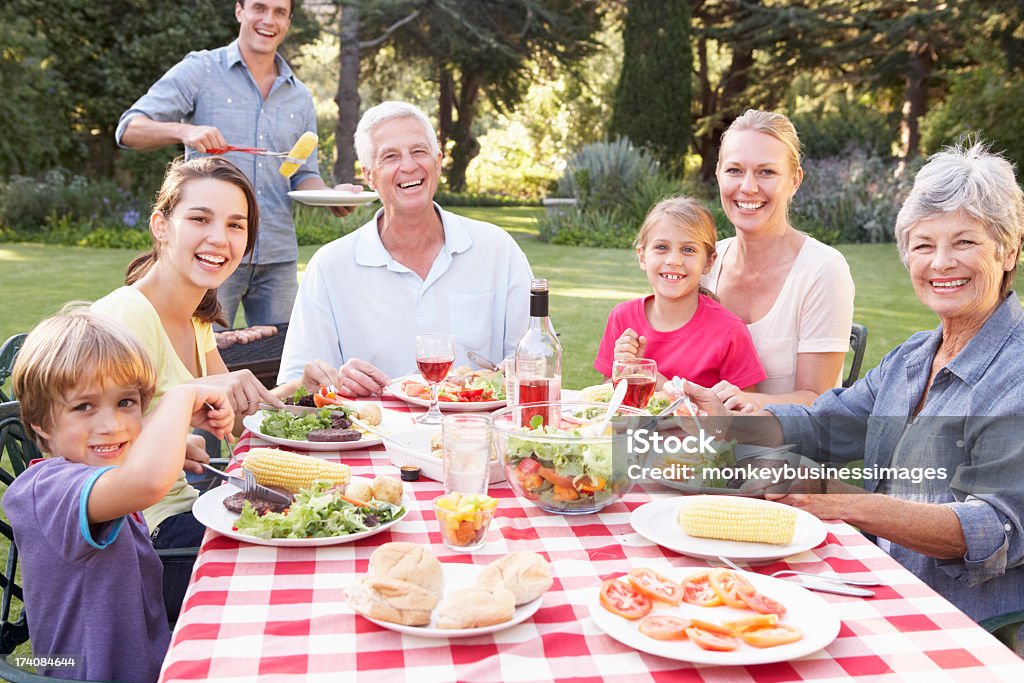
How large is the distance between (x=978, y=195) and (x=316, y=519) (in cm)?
173

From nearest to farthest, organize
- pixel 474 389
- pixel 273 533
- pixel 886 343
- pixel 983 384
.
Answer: pixel 273 533, pixel 983 384, pixel 474 389, pixel 886 343

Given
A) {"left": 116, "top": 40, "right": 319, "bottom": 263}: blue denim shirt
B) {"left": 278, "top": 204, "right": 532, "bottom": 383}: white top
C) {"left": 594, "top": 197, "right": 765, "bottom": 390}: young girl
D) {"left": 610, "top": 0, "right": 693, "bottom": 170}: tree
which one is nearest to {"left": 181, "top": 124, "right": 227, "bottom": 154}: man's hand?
{"left": 116, "top": 40, "right": 319, "bottom": 263}: blue denim shirt

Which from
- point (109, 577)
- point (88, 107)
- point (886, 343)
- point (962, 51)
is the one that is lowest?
point (886, 343)

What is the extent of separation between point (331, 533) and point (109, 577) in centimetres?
55

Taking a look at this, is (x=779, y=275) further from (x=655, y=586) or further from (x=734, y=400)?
(x=655, y=586)

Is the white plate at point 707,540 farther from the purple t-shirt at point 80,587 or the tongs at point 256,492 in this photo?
the purple t-shirt at point 80,587

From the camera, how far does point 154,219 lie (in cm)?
296

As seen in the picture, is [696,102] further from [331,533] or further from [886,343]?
[331,533]

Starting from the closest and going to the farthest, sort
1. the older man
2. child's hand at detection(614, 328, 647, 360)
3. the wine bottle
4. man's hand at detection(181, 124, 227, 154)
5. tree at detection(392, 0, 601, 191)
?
the wine bottle < child's hand at detection(614, 328, 647, 360) < the older man < man's hand at detection(181, 124, 227, 154) < tree at detection(392, 0, 601, 191)

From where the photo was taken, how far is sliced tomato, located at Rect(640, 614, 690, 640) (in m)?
1.37

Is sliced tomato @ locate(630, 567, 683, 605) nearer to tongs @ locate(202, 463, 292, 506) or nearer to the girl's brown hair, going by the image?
tongs @ locate(202, 463, 292, 506)

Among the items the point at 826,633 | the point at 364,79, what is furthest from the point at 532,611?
the point at 364,79

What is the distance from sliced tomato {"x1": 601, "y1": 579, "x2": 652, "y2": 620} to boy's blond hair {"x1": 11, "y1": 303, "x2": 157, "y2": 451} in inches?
44.6

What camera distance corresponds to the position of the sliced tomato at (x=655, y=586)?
4.87 feet
